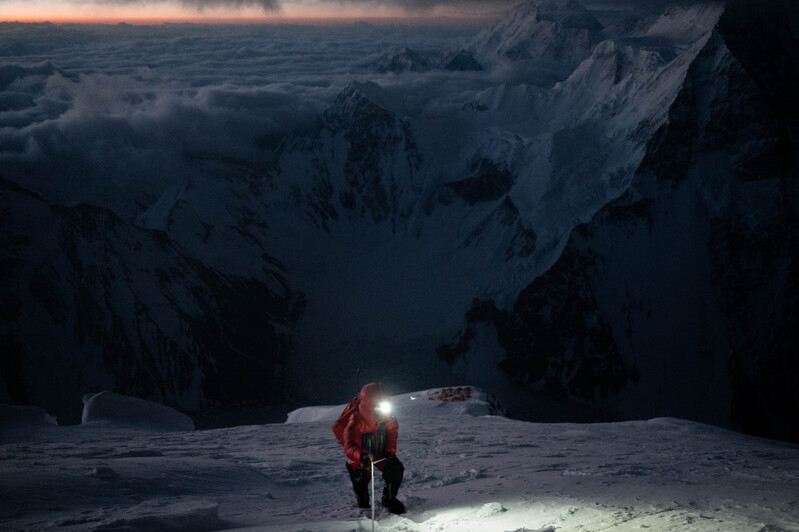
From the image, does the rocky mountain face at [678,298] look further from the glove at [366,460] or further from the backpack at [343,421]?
the glove at [366,460]

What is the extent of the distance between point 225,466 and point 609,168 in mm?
126951

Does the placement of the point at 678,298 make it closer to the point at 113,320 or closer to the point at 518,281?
the point at 518,281

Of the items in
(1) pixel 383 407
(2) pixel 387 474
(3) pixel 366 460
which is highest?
(1) pixel 383 407

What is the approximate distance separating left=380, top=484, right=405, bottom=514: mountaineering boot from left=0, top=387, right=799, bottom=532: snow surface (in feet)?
0.60

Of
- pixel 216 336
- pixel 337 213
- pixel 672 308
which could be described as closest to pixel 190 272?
pixel 216 336

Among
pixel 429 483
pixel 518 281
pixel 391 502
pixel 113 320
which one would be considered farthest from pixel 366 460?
pixel 518 281

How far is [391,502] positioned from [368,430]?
4.02 feet

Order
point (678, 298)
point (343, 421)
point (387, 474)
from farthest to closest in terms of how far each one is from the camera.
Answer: point (678, 298) → point (343, 421) → point (387, 474)

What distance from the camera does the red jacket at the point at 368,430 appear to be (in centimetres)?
1005

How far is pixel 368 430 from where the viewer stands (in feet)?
33.6

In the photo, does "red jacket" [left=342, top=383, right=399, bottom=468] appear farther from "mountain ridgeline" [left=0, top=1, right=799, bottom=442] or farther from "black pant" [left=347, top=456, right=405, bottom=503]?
"mountain ridgeline" [left=0, top=1, right=799, bottom=442]

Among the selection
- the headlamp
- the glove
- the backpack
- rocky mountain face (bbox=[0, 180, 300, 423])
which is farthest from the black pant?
rocky mountain face (bbox=[0, 180, 300, 423])

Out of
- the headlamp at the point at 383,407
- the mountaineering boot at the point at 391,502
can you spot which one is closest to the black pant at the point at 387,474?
the mountaineering boot at the point at 391,502

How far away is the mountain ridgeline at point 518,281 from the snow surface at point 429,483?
3122 inches
